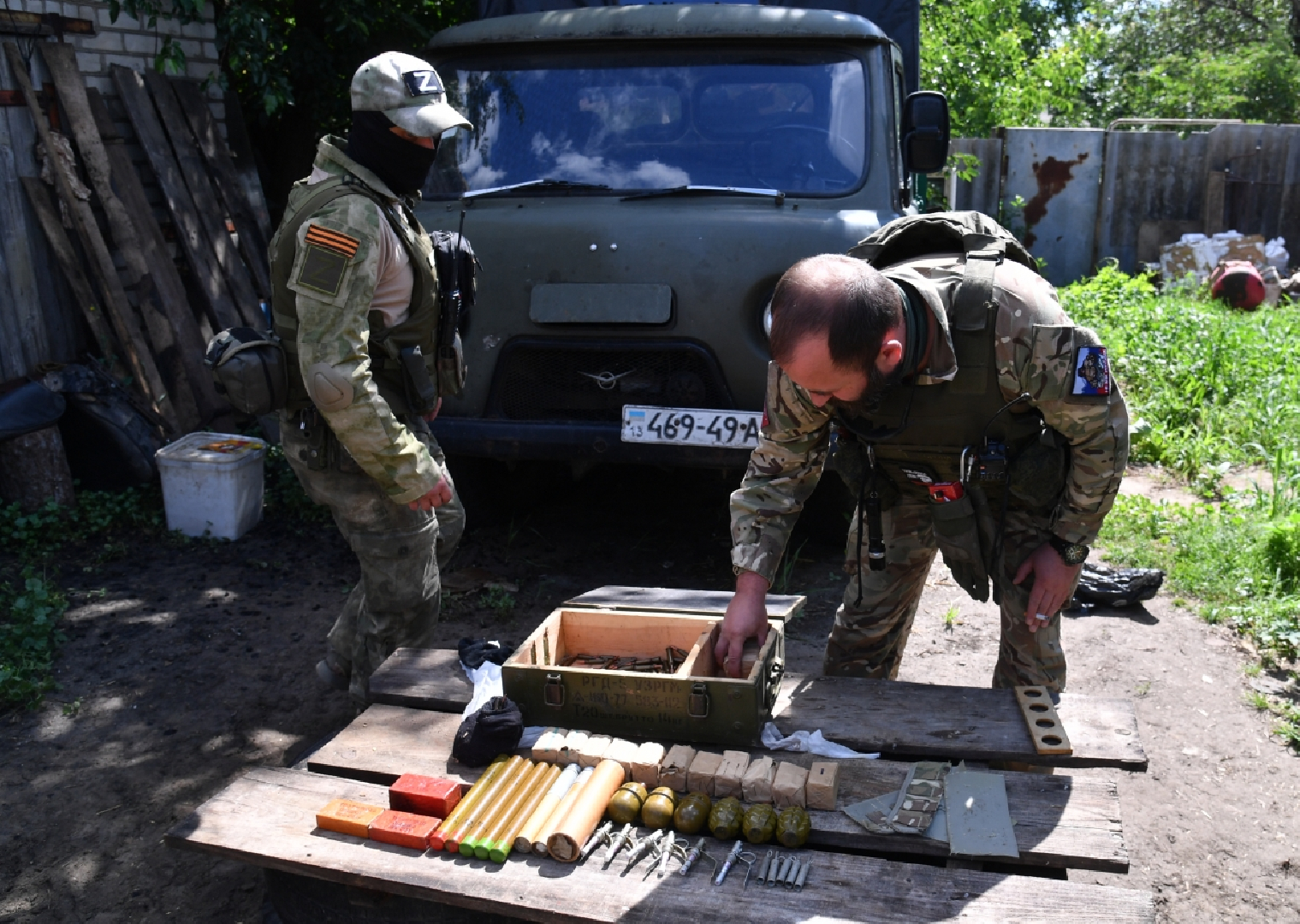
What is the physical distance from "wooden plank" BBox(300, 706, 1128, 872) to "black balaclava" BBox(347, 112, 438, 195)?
1.45 metres

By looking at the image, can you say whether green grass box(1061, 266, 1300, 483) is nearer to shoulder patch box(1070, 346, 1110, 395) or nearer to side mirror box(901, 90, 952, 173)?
side mirror box(901, 90, 952, 173)

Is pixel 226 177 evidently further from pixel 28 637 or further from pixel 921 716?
pixel 921 716

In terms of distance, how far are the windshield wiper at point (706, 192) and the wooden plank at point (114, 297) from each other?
9.48 ft

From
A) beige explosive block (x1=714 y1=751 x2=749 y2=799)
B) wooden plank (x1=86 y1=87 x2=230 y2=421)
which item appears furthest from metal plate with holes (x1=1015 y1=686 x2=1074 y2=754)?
wooden plank (x1=86 y1=87 x2=230 y2=421)

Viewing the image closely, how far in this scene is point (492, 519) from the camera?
539 cm

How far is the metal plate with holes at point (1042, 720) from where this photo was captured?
2.28 metres

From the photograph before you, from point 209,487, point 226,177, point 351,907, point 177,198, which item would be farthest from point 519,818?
point 226,177

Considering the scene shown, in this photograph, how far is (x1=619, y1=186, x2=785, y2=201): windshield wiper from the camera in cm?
441

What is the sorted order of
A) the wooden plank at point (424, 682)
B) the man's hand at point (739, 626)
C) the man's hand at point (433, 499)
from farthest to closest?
the man's hand at point (433, 499)
the wooden plank at point (424, 682)
the man's hand at point (739, 626)

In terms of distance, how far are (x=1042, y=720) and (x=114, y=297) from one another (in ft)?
16.9

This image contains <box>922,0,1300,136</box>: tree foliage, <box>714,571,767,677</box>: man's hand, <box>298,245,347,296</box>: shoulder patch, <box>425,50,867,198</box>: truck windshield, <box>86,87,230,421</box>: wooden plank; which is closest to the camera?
<box>714,571,767,677</box>: man's hand

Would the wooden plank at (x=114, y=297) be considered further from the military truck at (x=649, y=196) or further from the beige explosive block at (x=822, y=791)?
the beige explosive block at (x=822, y=791)

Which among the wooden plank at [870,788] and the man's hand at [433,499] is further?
the man's hand at [433,499]

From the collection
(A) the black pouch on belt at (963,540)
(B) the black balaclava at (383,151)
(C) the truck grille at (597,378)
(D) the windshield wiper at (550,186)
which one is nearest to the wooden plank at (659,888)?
(A) the black pouch on belt at (963,540)
